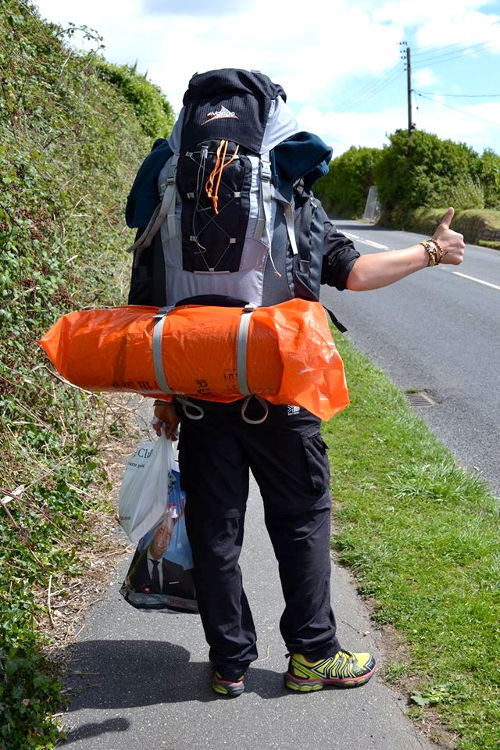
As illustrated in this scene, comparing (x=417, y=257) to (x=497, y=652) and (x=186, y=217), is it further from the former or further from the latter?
(x=497, y=652)

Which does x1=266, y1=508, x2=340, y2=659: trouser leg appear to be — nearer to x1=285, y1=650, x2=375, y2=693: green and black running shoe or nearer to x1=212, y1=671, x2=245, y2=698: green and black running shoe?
x1=285, y1=650, x2=375, y2=693: green and black running shoe

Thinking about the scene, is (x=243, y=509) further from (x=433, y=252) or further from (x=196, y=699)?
(x=433, y=252)

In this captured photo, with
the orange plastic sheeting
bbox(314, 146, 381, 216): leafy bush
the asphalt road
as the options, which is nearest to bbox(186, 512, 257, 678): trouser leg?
the orange plastic sheeting

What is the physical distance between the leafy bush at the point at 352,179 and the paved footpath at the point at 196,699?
49411 mm

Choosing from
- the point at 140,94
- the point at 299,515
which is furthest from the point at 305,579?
the point at 140,94

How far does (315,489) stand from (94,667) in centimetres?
111

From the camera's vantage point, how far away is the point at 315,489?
294 cm

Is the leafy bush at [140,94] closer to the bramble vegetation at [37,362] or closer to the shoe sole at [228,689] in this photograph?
the bramble vegetation at [37,362]

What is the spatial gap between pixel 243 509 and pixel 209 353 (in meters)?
0.68

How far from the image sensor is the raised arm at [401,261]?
114 inches

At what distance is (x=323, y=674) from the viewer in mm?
3100

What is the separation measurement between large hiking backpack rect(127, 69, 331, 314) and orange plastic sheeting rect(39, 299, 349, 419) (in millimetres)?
138

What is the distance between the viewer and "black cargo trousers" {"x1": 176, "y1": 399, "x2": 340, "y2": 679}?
2.91 meters

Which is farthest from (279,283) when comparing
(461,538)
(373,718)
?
(461,538)
